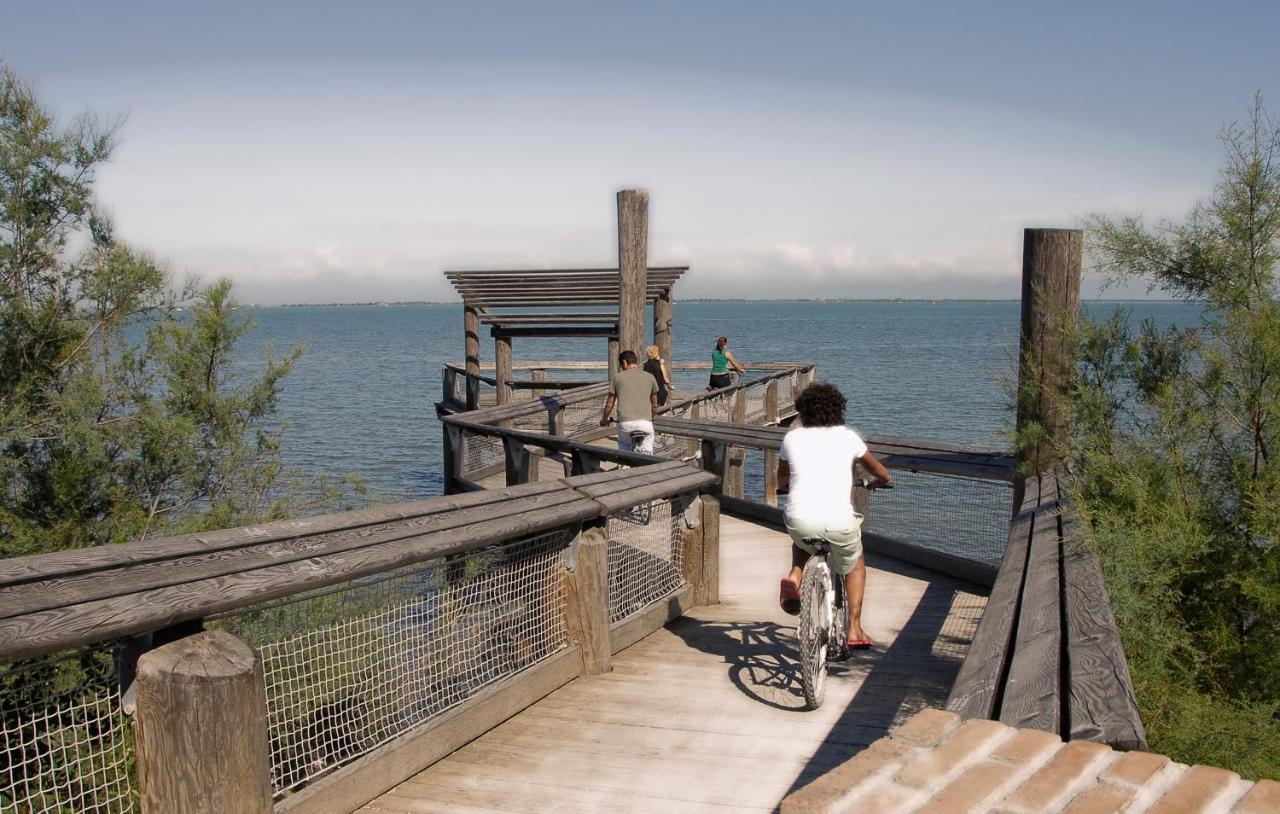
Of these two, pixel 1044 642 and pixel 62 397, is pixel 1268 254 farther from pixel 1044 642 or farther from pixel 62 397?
pixel 62 397

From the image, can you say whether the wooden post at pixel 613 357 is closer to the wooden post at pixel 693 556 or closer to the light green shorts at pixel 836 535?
the wooden post at pixel 693 556

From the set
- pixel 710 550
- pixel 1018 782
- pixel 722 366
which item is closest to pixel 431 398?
pixel 722 366

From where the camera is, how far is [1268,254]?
211 inches

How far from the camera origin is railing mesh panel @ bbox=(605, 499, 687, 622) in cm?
611

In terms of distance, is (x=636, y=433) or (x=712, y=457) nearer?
(x=712, y=457)

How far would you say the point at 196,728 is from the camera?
296cm

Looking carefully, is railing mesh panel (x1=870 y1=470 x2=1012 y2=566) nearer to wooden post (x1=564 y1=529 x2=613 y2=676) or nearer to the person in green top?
the person in green top

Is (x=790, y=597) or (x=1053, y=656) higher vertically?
(x=1053, y=656)

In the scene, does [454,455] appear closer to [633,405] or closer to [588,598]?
[633,405]

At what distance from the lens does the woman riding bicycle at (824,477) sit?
207 inches

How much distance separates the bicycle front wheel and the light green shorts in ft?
0.60

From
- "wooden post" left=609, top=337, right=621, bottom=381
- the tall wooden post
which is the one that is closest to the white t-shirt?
the tall wooden post

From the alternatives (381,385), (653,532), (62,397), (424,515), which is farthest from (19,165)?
(381,385)

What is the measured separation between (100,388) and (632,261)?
5728 millimetres
